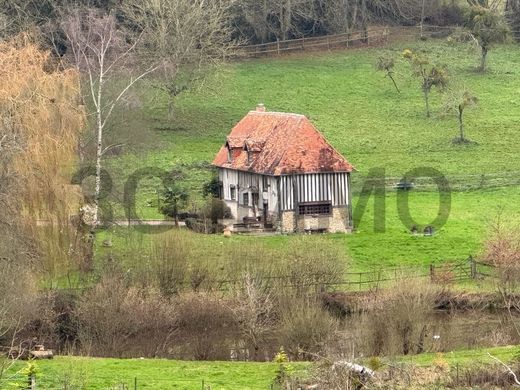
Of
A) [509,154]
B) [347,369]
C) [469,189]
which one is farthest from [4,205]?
[509,154]

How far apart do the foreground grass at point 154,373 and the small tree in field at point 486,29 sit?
44.9m

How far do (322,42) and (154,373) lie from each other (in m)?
50.6

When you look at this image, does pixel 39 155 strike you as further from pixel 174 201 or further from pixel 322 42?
pixel 322 42

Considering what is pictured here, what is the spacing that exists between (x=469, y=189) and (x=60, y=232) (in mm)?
22503

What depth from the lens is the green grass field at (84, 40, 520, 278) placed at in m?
48.7

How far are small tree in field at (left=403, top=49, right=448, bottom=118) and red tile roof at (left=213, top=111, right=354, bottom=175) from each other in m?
15.3

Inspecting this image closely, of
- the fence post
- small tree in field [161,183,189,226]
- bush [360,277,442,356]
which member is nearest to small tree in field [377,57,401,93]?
small tree in field [161,183,189,226]

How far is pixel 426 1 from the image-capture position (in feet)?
276

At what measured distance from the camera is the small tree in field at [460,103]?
63.0 meters

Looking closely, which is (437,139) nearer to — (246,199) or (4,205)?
(246,199)

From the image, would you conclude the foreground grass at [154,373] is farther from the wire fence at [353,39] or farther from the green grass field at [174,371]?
the wire fence at [353,39]

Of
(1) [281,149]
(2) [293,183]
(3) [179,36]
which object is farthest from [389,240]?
(3) [179,36]

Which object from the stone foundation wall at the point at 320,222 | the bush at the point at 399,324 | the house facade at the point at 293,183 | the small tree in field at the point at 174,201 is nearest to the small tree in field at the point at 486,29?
the house facade at the point at 293,183

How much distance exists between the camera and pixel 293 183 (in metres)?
50.9
